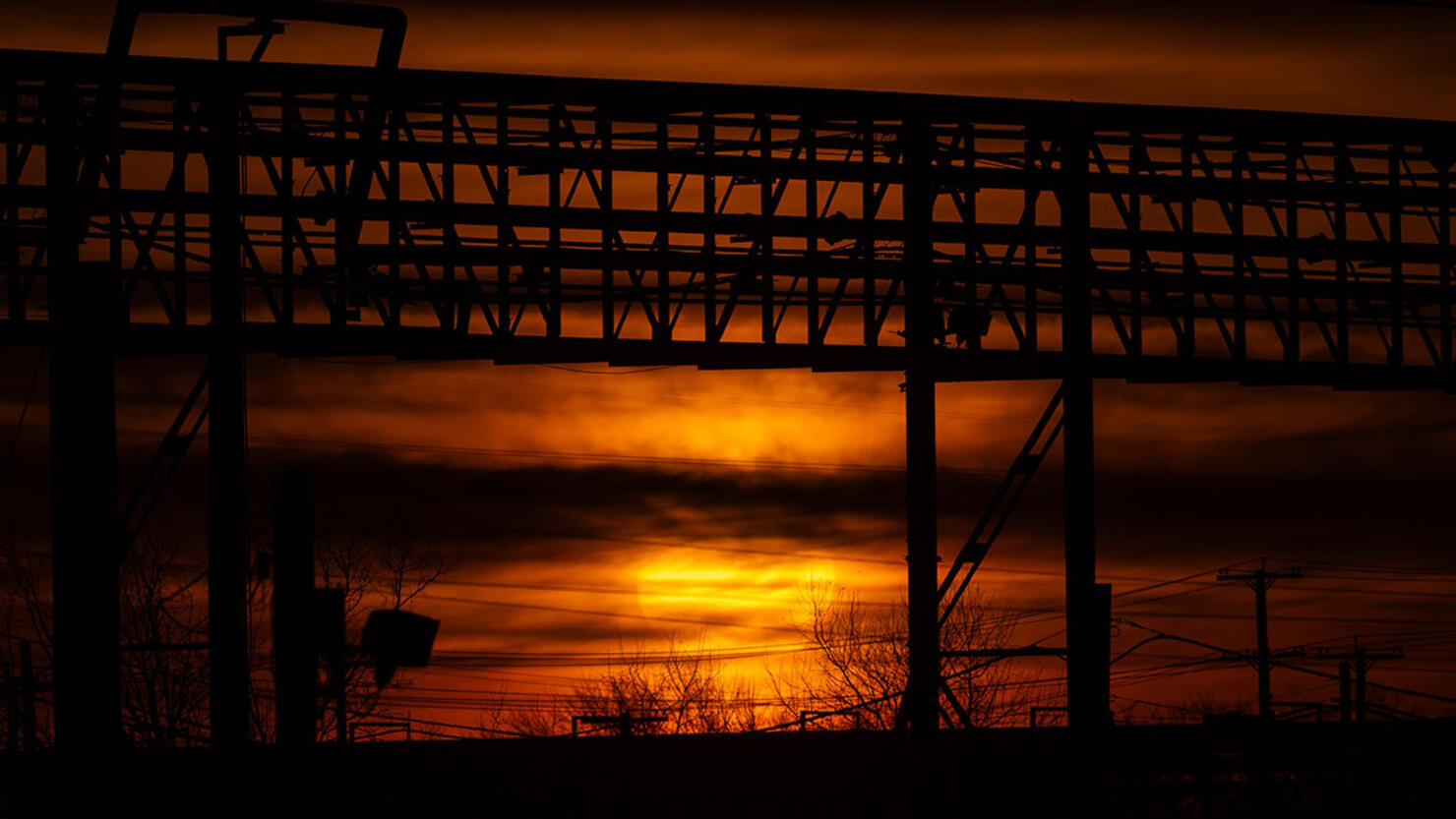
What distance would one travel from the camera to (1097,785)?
38.2 ft

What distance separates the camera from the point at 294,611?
10.6 m

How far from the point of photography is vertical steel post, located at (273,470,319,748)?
1059 centimetres

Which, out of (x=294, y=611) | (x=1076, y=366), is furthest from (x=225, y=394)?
(x=1076, y=366)

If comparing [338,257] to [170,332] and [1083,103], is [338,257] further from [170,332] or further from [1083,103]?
[1083,103]

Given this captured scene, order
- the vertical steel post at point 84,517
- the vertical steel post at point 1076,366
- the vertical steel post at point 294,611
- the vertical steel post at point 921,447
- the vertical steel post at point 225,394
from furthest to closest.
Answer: the vertical steel post at point 921,447 → the vertical steel post at point 1076,366 → the vertical steel post at point 225,394 → the vertical steel post at point 294,611 → the vertical steel post at point 84,517

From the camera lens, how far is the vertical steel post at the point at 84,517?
10266mm

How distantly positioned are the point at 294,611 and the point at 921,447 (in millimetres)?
10679

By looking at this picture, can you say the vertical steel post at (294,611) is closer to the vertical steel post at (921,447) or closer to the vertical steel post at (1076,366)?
the vertical steel post at (1076,366)

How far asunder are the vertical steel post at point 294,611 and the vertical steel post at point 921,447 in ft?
32.9

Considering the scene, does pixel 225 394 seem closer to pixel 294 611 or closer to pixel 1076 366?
pixel 294 611

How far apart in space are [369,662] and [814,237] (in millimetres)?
9845

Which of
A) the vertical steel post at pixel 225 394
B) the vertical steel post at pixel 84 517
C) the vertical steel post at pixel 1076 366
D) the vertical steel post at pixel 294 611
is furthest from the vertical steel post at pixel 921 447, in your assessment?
the vertical steel post at pixel 84 517

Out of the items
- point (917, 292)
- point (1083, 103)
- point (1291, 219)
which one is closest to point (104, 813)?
point (917, 292)

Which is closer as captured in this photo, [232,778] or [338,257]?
[232,778]
